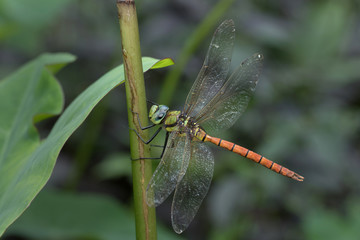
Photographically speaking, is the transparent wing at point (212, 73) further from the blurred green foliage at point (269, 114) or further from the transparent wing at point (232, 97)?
the blurred green foliage at point (269, 114)

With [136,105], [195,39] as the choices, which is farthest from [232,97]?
[136,105]

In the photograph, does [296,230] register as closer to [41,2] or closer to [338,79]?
[338,79]

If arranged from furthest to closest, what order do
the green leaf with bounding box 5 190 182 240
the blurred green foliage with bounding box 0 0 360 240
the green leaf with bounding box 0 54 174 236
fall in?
the blurred green foliage with bounding box 0 0 360 240
the green leaf with bounding box 5 190 182 240
the green leaf with bounding box 0 54 174 236

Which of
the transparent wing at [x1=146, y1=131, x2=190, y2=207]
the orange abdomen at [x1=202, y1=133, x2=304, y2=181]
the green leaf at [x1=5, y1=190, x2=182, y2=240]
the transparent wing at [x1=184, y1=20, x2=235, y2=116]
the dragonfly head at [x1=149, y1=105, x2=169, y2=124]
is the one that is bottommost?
the green leaf at [x1=5, y1=190, x2=182, y2=240]

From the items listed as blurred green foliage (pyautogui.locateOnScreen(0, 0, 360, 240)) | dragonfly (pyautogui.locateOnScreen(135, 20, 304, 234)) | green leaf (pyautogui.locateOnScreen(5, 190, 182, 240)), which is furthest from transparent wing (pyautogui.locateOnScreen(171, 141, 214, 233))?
blurred green foliage (pyautogui.locateOnScreen(0, 0, 360, 240))

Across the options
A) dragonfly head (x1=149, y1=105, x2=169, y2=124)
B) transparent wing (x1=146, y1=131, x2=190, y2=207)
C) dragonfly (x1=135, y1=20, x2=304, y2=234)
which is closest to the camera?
transparent wing (x1=146, y1=131, x2=190, y2=207)

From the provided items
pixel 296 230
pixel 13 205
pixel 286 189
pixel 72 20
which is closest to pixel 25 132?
pixel 13 205

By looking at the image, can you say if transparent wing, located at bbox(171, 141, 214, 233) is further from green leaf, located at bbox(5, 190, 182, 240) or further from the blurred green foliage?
the blurred green foliage

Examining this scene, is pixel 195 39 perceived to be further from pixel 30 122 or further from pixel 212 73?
pixel 30 122
